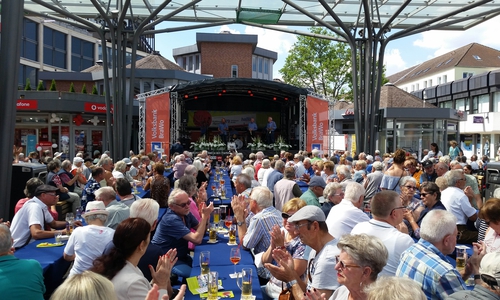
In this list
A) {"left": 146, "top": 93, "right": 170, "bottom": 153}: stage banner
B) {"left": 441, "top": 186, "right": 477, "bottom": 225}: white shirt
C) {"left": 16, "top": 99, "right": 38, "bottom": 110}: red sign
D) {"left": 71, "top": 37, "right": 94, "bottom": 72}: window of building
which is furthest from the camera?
{"left": 71, "top": 37, "right": 94, "bottom": 72}: window of building

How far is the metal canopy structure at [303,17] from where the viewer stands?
53.9 feet

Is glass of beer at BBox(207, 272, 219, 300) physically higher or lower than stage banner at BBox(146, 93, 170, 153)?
lower

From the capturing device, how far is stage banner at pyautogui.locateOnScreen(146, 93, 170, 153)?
2119 centimetres

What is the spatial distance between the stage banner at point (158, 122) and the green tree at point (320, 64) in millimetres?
26522

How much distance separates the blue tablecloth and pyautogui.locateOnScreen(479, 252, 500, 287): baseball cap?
4167 millimetres

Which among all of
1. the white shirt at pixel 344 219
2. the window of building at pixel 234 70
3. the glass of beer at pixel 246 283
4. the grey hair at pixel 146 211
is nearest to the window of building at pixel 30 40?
the window of building at pixel 234 70

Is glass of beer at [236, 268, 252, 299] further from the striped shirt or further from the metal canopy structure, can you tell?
the metal canopy structure

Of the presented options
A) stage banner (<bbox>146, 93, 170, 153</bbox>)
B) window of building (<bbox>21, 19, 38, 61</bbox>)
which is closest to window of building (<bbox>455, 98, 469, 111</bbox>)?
stage banner (<bbox>146, 93, 170, 153</bbox>)

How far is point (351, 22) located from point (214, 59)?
90.8 ft

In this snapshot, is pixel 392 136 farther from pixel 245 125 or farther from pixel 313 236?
pixel 313 236

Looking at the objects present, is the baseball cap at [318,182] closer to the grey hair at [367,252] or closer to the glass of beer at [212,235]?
the glass of beer at [212,235]

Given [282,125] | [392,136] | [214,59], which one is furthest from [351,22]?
[214,59]

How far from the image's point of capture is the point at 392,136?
1113 inches

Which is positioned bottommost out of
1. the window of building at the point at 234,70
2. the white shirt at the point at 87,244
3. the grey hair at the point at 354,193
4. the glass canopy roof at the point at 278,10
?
the white shirt at the point at 87,244
